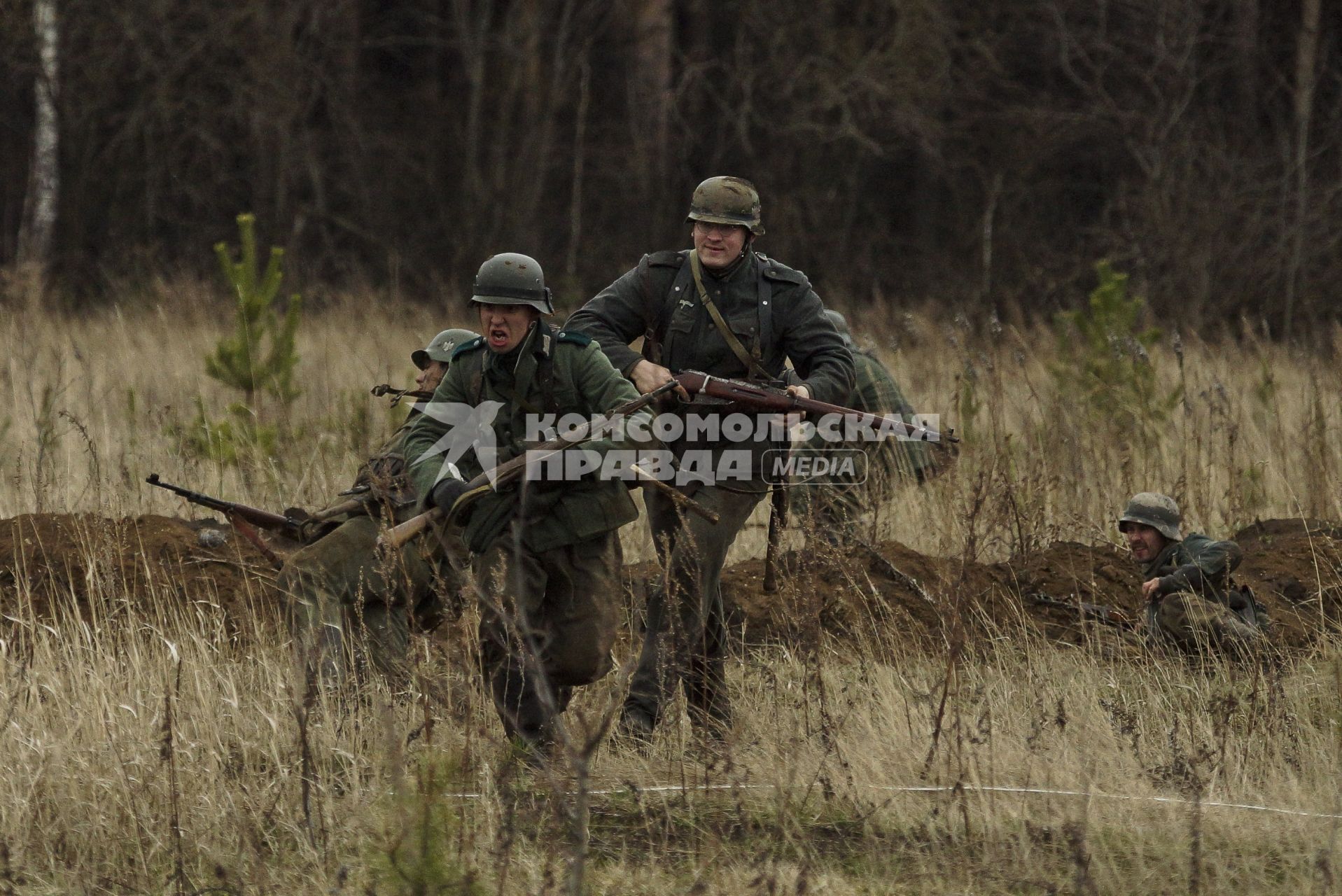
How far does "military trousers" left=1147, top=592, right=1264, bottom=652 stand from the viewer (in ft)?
21.1

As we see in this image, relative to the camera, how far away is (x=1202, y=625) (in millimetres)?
6461

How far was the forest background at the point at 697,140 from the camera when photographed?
18.5m

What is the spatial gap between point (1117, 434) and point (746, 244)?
4.07 meters

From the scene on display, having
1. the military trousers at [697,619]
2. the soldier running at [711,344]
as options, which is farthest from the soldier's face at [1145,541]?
the military trousers at [697,619]

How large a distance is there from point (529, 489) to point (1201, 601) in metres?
2.76

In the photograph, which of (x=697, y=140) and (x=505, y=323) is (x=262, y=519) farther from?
(x=697, y=140)

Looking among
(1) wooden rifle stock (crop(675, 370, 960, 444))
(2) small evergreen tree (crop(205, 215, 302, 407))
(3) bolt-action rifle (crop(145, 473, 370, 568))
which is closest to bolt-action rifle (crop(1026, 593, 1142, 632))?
(1) wooden rifle stock (crop(675, 370, 960, 444))

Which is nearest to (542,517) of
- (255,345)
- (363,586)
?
(363,586)

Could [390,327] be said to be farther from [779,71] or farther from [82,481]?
[779,71]

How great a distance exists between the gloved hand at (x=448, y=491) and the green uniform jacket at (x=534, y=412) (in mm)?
43

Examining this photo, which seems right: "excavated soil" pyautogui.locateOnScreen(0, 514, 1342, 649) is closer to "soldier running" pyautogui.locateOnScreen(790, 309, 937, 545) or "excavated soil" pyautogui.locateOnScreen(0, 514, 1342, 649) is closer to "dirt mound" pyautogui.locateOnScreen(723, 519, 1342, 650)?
"dirt mound" pyautogui.locateOnScreen(723, 519, 1342, 650)

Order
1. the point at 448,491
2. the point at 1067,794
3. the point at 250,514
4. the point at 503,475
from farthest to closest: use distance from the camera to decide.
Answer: the point at 250,514 < the point at 448,491 < the point at 503,475 < the point at 1067,794

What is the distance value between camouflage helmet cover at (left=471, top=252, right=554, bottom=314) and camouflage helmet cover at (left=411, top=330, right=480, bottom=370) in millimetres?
806

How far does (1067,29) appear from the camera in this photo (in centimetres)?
2005
